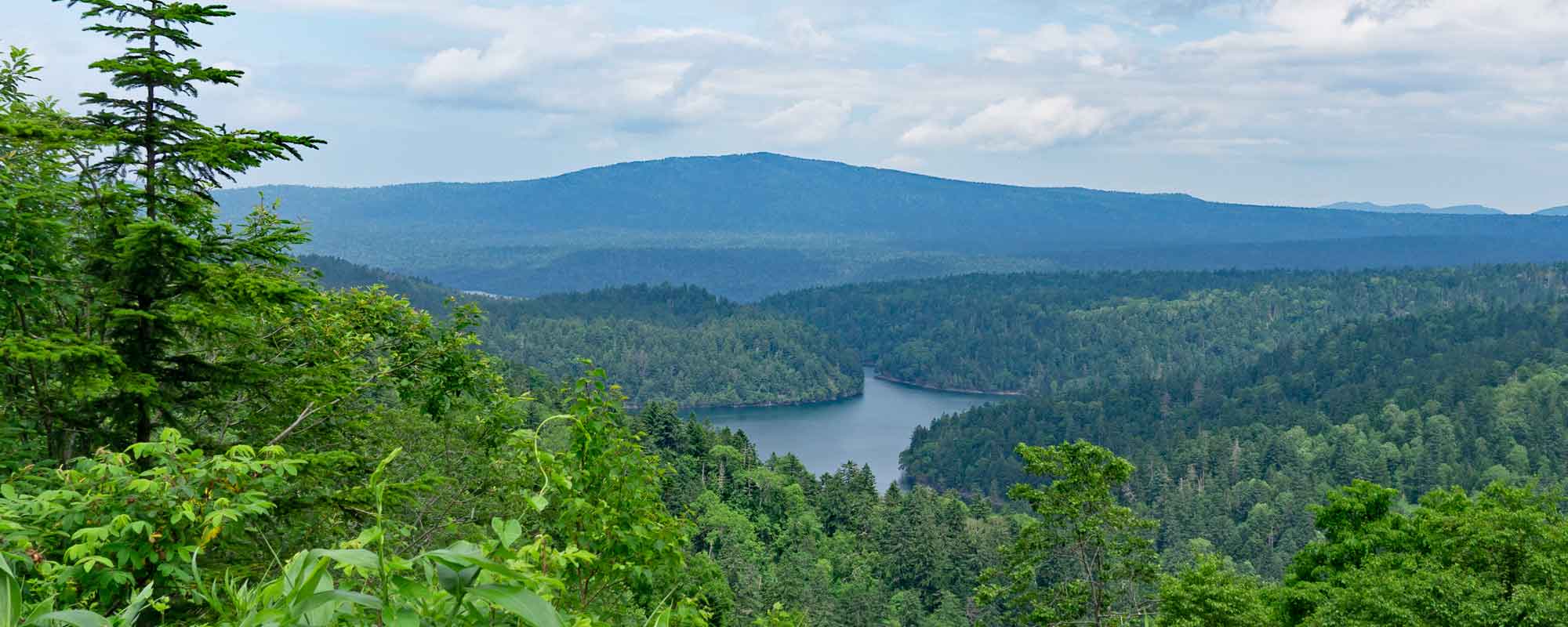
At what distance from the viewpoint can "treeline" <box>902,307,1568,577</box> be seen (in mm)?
99562

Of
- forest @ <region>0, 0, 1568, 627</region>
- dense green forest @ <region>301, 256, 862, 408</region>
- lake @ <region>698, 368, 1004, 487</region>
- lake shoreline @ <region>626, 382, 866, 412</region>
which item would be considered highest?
forest @ <region>0, 0, 1568, 627</region>

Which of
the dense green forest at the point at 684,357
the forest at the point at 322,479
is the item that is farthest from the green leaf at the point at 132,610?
the dense green forest at the point at 684,357

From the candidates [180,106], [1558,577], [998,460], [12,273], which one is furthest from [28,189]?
[998,460]

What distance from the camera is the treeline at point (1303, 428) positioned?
327ft

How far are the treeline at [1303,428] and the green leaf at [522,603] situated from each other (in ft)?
296

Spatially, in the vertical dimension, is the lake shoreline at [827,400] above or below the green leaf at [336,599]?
below

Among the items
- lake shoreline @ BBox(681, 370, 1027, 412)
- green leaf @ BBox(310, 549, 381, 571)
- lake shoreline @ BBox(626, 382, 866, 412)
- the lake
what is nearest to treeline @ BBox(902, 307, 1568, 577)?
the lake

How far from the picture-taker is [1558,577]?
20.9 metres

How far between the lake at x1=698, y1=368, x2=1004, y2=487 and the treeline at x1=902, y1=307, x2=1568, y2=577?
24.0ft

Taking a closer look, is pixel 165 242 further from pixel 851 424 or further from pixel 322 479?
pixel 851 424

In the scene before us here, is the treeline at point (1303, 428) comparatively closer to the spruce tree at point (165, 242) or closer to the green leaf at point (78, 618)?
the spruce tree at point (165, 242)

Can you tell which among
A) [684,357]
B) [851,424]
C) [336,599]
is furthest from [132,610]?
[684,357]

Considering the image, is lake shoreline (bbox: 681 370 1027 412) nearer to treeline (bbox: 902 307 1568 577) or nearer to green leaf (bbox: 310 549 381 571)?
treeline (bbox: 902 307 1568 577)

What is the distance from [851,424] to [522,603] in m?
153
